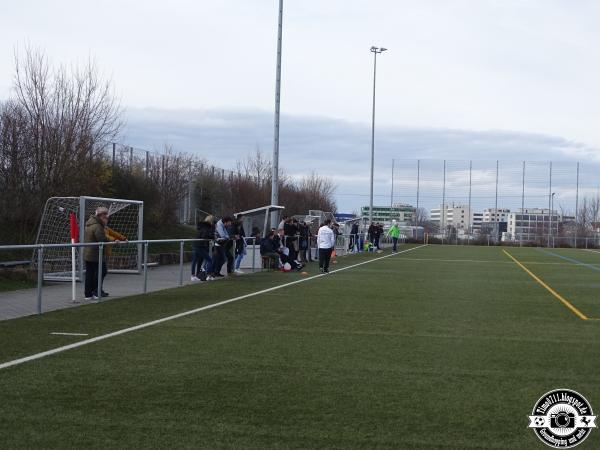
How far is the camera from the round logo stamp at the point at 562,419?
591 centimetres

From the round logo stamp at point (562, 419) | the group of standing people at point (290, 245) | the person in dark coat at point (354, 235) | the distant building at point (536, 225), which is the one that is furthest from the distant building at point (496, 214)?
the round logo stamp at point (562, 419)

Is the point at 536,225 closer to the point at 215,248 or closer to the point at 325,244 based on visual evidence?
the point at 325,244

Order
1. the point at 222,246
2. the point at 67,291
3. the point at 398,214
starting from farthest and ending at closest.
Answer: the point at 398,214 < the point at 222,246 < the point at 67,291

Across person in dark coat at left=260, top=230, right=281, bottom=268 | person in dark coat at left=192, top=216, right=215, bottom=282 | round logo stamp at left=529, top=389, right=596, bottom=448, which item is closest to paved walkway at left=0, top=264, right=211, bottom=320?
person in dark coat at left=192, top=216, right=215, bottom=282

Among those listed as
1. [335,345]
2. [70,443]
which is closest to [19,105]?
[335,345]

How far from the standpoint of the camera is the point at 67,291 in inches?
669

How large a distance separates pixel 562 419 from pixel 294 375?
2.64 metres

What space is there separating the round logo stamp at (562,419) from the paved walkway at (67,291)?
324 inches

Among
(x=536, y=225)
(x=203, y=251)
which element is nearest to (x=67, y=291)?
(x=203, y=251)

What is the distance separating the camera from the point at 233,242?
23.7 m

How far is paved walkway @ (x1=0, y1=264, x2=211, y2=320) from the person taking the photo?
13281mm

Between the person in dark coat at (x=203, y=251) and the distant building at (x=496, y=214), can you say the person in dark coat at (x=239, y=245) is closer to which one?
the person in dark coat at (x=203, y=251)

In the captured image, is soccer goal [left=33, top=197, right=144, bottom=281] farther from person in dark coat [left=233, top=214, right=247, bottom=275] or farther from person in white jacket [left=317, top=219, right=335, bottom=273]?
person in white jacket [left=317, top=219, right=335, bottom=273]

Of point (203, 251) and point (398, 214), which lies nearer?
point (203, 251)
